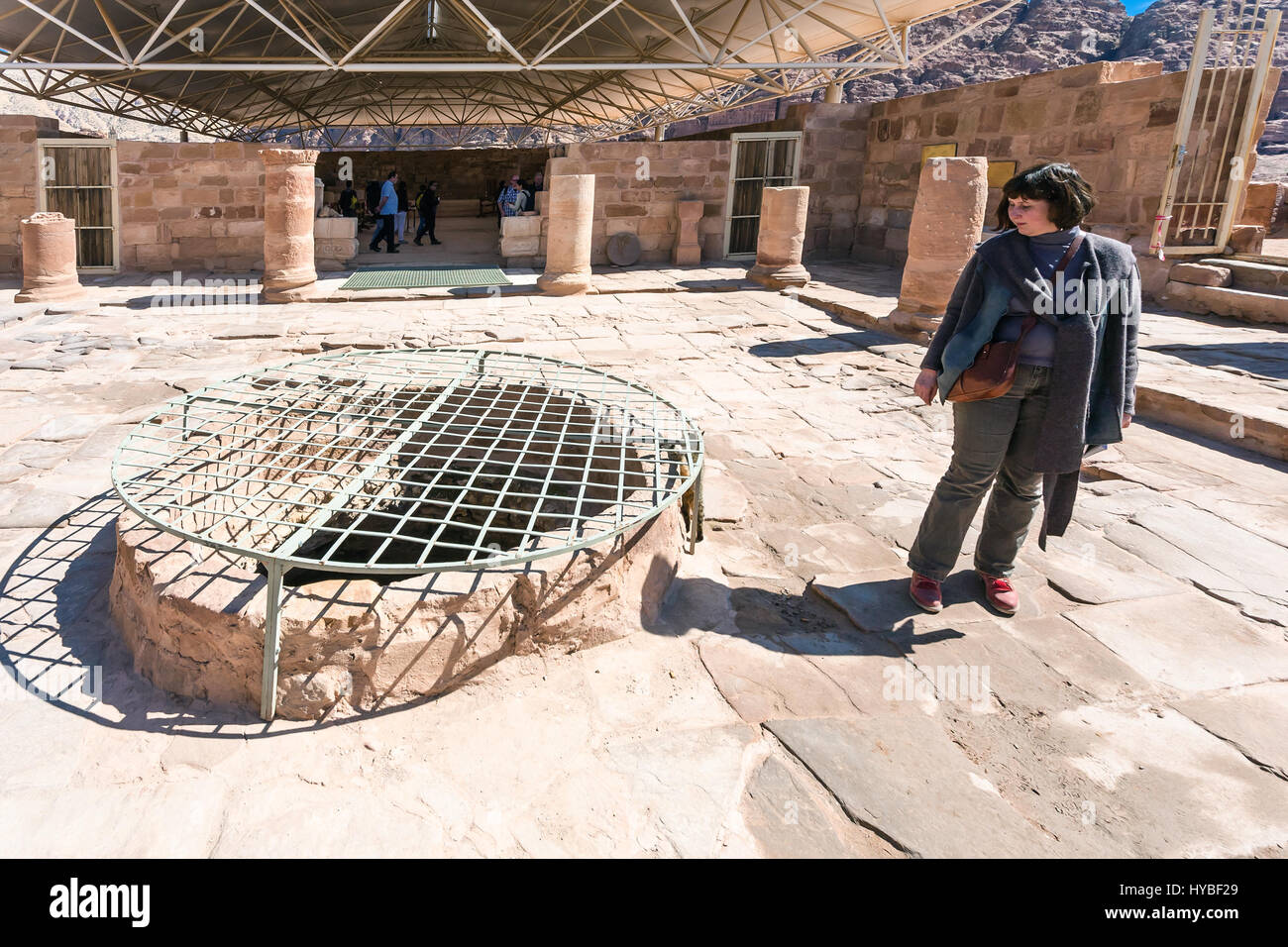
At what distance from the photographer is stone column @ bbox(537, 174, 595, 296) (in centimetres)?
1173

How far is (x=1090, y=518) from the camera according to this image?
15.2ft

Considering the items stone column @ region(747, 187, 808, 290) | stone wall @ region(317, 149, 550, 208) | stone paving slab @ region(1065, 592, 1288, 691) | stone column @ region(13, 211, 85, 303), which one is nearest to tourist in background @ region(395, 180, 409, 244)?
stone wall @ region(317, 149, 550, 208)

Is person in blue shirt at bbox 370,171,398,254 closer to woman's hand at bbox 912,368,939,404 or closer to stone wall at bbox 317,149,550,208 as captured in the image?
stone wall at bbox 317,149,550,208

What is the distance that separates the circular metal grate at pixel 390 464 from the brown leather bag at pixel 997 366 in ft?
4.00

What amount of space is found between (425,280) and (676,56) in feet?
35.2

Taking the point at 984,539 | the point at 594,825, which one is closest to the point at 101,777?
the point at 594,825

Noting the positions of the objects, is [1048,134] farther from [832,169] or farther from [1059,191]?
[1059,191]

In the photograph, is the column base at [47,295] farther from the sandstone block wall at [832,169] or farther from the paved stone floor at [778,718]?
the sandstone block wall at [832,169]

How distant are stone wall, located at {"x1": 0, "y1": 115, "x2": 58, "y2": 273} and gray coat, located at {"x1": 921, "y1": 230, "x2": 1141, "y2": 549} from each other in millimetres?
14384

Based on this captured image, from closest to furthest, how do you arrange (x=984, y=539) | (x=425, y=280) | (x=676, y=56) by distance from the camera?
(x=984, y=539)
(x=425, y=280)
(x=676, y=56)

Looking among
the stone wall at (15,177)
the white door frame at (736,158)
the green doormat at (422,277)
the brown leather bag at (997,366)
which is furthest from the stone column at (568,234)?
the brown leather bag at (997,366)

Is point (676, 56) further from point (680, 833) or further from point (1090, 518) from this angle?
point (680, 833)

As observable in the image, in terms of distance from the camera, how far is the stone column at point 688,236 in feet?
47.0

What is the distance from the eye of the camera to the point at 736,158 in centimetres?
1476
